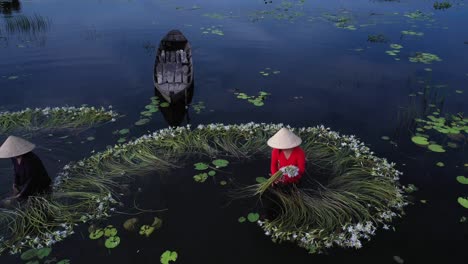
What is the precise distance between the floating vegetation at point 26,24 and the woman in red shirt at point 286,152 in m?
18.5

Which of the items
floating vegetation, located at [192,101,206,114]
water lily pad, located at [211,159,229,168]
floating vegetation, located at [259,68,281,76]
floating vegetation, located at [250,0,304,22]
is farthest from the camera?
floating vegetation, located at [250,0,304,22]

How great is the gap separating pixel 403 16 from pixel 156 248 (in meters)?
23.3

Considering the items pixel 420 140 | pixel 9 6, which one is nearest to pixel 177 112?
pixel 420 140

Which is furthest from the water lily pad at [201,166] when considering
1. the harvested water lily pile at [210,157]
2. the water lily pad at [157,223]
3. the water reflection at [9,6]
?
the water reflection at [9,6]

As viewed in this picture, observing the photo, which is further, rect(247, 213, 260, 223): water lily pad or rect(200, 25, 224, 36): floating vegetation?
rect(200, 25, 224, 36): floating vegetation

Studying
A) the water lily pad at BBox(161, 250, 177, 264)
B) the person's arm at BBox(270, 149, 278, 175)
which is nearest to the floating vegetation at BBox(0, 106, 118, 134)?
the water lily pad at BBox(161, 250, 177, 264)

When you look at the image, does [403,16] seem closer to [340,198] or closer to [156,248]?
[340,198]

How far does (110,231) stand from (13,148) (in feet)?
8.10

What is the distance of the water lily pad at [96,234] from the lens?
21.3 feet

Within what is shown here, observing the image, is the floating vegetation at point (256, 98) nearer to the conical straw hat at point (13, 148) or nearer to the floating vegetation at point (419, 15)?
the conical straw hat at point (13, 148)

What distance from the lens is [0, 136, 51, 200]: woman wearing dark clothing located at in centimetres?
661

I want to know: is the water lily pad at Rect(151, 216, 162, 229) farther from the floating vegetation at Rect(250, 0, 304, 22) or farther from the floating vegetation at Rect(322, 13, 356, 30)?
the floating vegetation at Rect(250, 0, 304, 22)

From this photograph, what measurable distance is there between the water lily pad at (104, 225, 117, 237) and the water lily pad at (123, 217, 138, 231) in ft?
0.74

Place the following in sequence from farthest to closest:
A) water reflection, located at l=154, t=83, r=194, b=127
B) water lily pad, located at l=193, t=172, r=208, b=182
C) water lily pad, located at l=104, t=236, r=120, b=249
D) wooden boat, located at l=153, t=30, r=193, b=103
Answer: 1. wooden boat, located at l=153, t=30, r=193, b=103
2. water reflection, located at l=154, t=83, r=194, b=127
3. water lily pad, located at l=193, t=172, r=208, b=182
4. water lily pad, located at l=104, t=236, r=120, b=249
